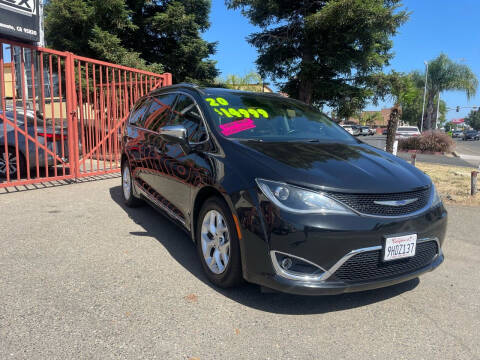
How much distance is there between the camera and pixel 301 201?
2461 mm

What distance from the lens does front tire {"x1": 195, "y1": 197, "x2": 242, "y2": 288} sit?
276 centimetres

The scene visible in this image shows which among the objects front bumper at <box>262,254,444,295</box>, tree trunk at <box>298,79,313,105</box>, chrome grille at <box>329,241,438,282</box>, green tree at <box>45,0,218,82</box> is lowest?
front bumper at <box>262,254,444,295</box>

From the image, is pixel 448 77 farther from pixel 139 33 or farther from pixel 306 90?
pixel 139 33

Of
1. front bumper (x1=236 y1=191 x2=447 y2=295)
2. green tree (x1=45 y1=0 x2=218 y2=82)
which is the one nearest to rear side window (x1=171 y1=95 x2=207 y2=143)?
front bumper (x1=236 y1=191 x2=447 y2=295)

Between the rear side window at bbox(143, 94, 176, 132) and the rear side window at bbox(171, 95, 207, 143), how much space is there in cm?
21

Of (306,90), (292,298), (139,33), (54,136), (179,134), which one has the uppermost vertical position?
(139,33)

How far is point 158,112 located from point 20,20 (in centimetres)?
392

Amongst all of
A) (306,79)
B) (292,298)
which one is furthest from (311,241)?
A: (306,79)

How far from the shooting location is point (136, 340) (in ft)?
7.67

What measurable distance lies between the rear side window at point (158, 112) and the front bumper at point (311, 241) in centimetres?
214

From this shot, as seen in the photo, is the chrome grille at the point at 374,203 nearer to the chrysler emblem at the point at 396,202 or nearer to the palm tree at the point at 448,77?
the chrysler emblem at the point at 396,202

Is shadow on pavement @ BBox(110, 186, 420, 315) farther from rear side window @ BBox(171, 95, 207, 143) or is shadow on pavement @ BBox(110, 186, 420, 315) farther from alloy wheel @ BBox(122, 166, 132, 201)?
alloy wheel @ BBox(122, 166, 132, 201)

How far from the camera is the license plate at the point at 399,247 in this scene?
99.3 inches

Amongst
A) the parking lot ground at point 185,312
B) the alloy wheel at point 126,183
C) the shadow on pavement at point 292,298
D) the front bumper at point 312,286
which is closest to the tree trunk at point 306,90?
the alloy wheel at point 126,183
